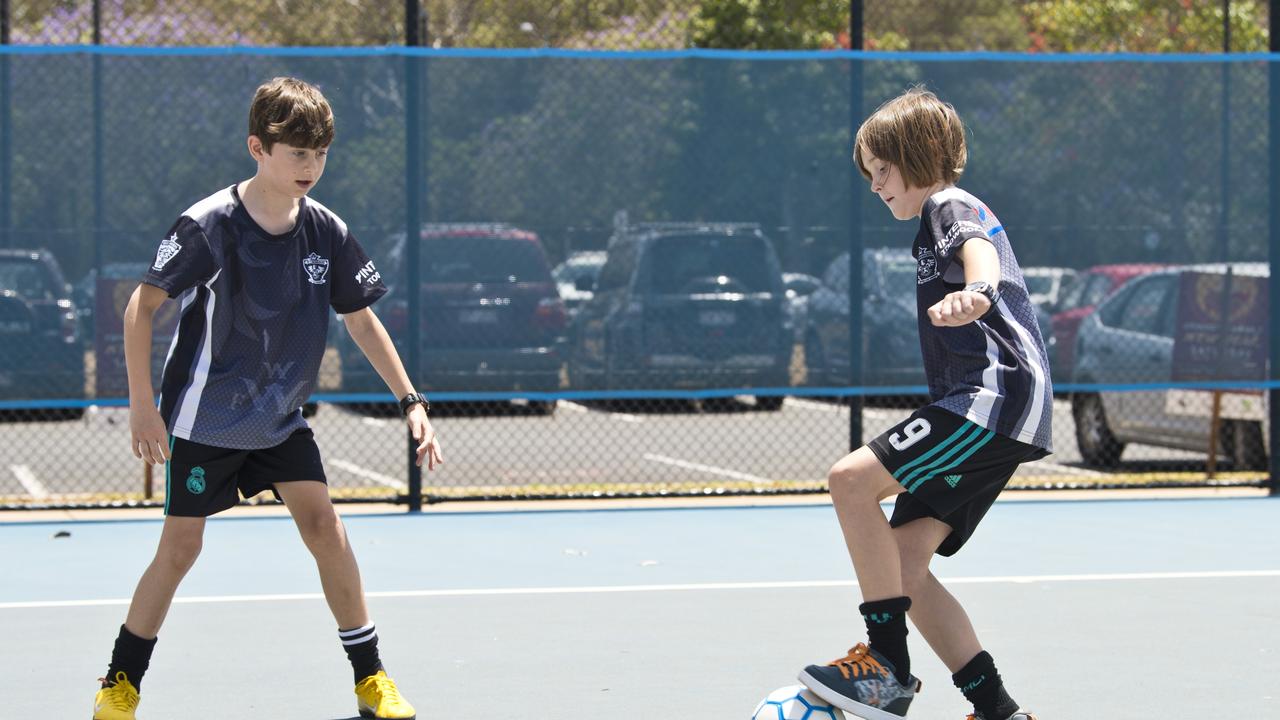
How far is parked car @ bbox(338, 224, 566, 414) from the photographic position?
925cm

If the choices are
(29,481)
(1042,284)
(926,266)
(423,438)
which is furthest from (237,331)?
(29,481)

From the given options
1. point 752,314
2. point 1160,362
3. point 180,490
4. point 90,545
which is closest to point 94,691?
point 180,490

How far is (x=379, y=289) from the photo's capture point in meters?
5.05

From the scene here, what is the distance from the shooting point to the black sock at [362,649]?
4.89 m

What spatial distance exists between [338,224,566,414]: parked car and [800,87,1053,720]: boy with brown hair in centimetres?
492

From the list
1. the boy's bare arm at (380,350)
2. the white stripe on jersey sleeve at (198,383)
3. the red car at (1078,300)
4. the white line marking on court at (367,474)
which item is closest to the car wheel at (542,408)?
the white line marking on court at (367,474)

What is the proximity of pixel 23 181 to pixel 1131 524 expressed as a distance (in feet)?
18.7

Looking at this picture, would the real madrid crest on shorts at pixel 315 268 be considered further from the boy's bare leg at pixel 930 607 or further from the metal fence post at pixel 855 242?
the metal fence post at pixel 855 242

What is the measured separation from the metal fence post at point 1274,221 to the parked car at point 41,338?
629 centimetres

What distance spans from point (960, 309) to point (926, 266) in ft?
1.57

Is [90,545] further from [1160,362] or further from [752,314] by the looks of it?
[1160,362]

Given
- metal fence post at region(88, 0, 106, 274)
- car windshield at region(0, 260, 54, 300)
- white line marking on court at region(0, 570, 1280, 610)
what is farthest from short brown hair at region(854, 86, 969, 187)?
car windshield at region(0, 260, 54, 300)

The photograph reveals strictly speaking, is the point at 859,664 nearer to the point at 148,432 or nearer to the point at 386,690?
the point at 386,690

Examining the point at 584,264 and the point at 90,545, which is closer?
the point at 90,545
